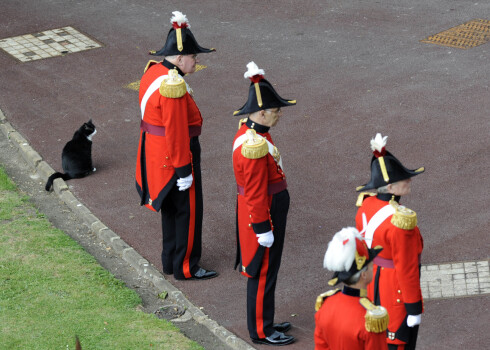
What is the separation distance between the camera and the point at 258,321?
6.61 metres

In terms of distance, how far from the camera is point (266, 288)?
659 centimetres

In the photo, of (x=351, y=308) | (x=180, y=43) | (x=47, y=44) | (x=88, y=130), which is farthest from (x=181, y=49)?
(x=47, y=44)

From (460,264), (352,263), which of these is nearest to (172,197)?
(460,264)

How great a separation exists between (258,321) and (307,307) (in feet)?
2.09

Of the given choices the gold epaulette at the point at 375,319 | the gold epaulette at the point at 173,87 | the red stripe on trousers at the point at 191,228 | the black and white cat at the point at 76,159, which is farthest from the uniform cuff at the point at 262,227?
the black and white cat at the point at 76,159

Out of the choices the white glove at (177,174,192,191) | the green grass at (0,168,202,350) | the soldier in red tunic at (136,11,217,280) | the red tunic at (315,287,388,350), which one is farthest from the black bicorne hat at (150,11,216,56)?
the red tunic at (315,287,388,350)

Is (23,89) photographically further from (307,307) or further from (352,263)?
(352,263)

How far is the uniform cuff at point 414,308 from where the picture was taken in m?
5.40

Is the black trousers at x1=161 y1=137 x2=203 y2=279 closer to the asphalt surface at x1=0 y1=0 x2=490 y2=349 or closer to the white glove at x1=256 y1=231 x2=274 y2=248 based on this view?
the asphalt surface at x1=0 y1=0 x2=490 y2=349

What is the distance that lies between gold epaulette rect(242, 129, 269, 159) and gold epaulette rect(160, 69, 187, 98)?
42.1 inches

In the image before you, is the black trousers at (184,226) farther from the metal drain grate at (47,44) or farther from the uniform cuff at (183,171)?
the metal drain grate at (47,44)

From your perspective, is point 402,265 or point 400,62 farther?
point 400,62

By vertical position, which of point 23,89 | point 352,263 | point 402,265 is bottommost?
point 23,89

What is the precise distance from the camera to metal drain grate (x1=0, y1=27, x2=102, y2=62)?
1371 centimetres
